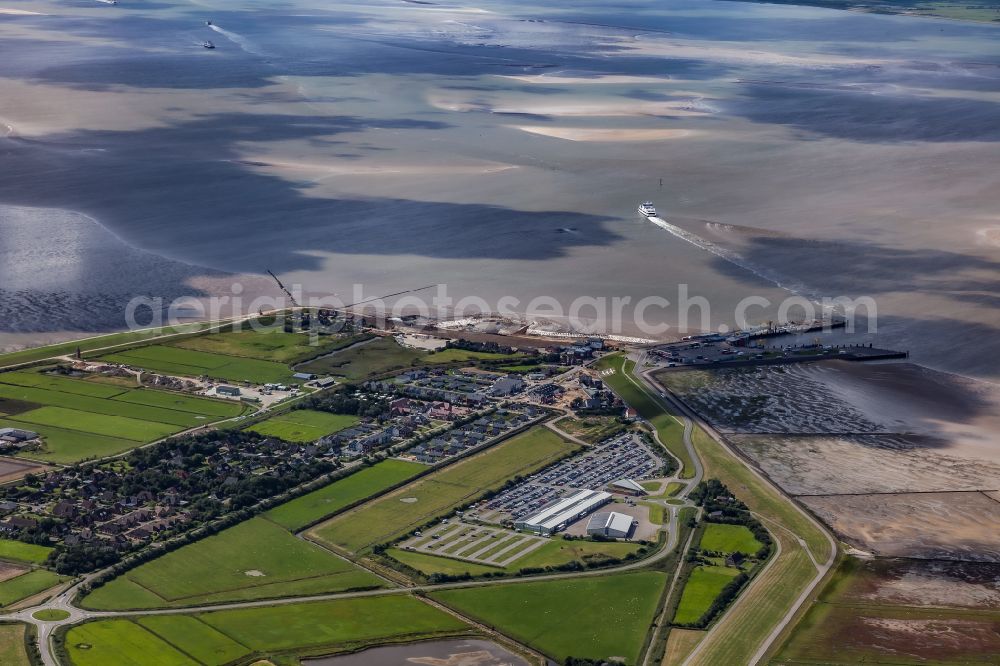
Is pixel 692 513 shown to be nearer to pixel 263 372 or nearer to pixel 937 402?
pixel 937 402

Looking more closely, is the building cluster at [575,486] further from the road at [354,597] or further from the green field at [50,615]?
the green field at [50,615]

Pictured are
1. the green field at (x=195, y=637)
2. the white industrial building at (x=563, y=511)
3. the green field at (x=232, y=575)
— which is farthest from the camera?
the white industrial building at (x=563, y=511)

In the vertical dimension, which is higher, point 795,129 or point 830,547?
point 795,129

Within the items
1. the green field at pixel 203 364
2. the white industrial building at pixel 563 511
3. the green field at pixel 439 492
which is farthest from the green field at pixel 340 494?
the green field at pixel 203 364

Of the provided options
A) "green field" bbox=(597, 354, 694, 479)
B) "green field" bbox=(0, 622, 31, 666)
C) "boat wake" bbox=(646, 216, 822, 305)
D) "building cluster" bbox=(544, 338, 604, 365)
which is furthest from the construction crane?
"green field" bbox=(0, 622, 31, 666)

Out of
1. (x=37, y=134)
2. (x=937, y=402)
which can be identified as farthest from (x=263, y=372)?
(x=37, y=134)

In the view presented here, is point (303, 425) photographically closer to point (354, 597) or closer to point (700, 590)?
point (354, 597)
